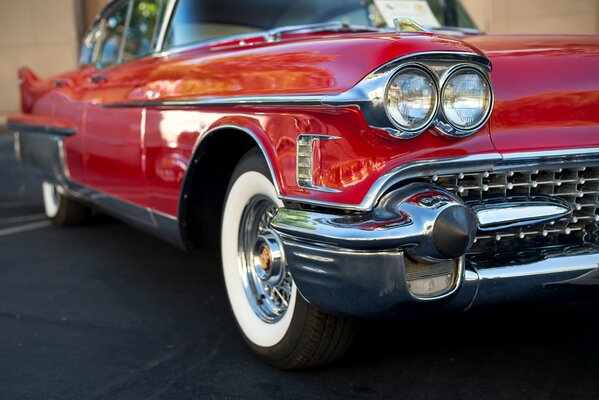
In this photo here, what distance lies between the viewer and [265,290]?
307cm

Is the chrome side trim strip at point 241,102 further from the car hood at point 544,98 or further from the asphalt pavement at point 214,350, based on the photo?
the asphalt pavement at point 214,350

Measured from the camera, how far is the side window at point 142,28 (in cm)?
421

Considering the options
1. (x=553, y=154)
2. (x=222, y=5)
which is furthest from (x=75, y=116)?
(x=553, y=154)

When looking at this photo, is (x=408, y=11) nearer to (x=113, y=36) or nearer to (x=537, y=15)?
(x=113, y=36)

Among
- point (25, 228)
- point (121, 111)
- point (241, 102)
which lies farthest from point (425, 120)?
point (25, 228)

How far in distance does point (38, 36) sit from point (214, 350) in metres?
14.2

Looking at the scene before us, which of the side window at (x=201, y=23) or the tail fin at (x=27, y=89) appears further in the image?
the tail fin at (x=27, y=89)

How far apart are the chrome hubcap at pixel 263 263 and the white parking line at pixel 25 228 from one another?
3045mm

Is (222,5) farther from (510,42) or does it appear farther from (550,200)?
(550,200)

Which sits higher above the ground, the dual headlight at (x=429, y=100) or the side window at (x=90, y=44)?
the dual headlight at (x=429, y=100)

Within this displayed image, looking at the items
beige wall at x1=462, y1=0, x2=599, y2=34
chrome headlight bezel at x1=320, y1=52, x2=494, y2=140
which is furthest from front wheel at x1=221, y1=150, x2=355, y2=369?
beige wall at x1=462, y1=0, x2=599, y2=34

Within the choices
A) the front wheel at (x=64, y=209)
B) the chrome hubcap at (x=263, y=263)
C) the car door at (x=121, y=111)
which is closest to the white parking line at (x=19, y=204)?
the front wheel at (x=64, y=209)

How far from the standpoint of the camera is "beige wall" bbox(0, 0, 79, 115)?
623 inches

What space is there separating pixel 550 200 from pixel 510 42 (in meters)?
0.68
